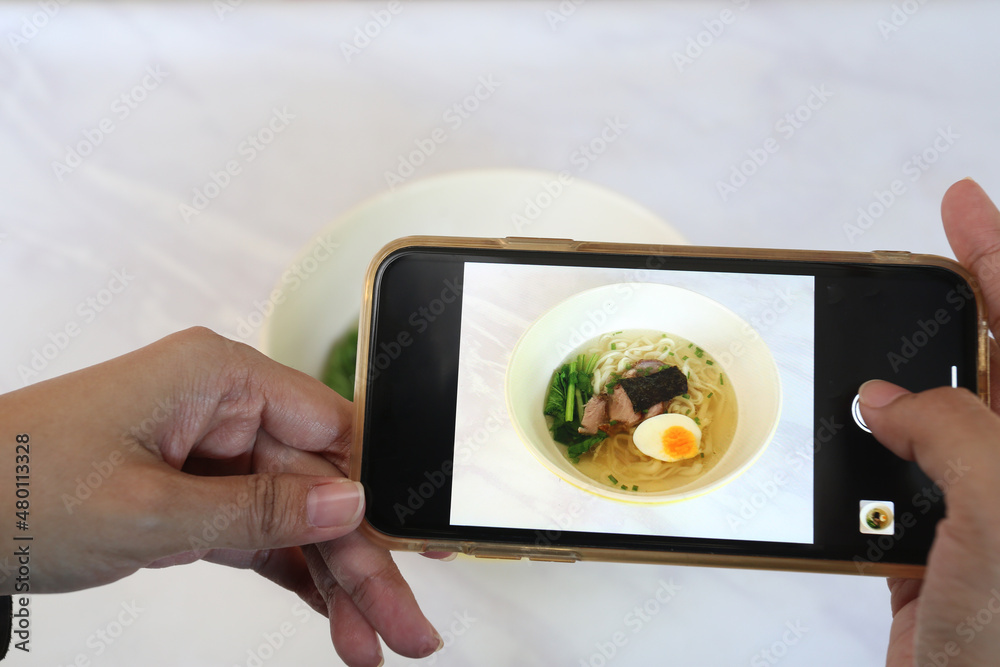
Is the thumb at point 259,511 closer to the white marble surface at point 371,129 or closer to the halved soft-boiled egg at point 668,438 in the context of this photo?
the halved soft-boiled egg at point 668,438

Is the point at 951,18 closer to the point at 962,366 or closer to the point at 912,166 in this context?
the point at 912,166

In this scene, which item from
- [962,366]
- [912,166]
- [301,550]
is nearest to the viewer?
[962,366]

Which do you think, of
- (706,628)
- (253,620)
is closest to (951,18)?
(706,628)

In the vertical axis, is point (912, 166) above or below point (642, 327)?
above

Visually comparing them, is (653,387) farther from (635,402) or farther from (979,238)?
(979,238)

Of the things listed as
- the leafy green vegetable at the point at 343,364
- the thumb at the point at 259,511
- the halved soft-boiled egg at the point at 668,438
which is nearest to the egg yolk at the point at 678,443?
the halved soft-boiled egg at the point at 668,438

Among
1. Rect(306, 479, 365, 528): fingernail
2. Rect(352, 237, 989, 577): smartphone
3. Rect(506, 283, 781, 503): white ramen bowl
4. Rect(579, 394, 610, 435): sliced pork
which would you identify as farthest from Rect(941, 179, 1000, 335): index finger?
Rect(306, 479, 365, 528): fingernail

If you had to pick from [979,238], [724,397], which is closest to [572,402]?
[724,397]

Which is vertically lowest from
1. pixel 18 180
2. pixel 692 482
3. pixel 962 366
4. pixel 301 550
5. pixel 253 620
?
pixel 253 620
